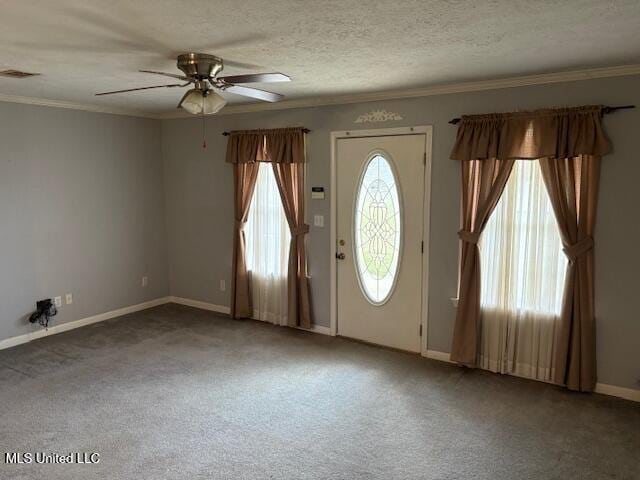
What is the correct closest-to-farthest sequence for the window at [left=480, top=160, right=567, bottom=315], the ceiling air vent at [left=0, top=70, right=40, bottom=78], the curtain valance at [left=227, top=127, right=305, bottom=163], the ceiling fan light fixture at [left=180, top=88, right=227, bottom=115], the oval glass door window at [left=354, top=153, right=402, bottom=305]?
the ceiling fan light fixture at [left=180, top=88, right=227, bottom=115]
the ceiling air vent at [left=0, top=70, right=40, bottom=78]
the window at [left=480, top=160, right=567, bottom=315]
the oval glass door window at [left=354, top=153, right=402, bottom=305]
the curtain valance at [left=227, top=127, right=305, bottom=163]

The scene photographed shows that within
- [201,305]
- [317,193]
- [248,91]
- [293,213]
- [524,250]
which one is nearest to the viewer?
[248,91]

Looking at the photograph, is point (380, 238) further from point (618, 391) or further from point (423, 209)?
point (618, 391)

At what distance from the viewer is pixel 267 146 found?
4.90 meters

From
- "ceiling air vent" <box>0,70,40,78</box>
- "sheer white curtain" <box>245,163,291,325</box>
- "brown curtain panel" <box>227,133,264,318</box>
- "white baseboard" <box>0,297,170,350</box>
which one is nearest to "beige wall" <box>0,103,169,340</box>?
"white baseboard" <box>0,297,170,350</box>

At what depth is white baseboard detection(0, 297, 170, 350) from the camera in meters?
4.53

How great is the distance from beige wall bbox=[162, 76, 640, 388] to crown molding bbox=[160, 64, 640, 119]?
0.16 ft

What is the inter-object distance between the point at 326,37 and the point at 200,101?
2.73ft

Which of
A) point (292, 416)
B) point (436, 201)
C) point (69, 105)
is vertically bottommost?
point (292, 416)

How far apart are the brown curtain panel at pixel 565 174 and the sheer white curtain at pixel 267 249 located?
2.05m

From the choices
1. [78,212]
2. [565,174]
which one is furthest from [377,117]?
[78,212]

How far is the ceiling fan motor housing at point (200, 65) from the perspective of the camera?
2.81m

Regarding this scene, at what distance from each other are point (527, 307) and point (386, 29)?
249 centimetres

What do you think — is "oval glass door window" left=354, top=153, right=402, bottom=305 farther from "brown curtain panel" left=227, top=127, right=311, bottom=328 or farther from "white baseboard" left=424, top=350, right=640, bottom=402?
"white baseboard" left=424, top=350, right=640, bottom=402

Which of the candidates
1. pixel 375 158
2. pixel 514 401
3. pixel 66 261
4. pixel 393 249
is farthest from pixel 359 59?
pixel 66 261
